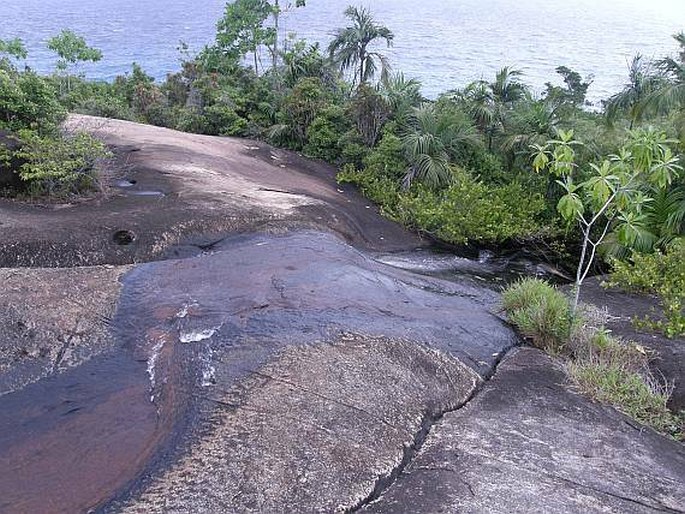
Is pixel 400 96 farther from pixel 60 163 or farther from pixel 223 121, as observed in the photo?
pixel 60 163

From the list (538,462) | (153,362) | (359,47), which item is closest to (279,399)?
(153,362)

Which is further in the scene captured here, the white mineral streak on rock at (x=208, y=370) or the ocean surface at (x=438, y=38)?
the ocean surface at (x=438, y=38)

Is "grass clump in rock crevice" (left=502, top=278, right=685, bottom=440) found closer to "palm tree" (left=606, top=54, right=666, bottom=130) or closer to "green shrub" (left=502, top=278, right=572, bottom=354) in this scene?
"green shrub" (left=502, top=278, right=572, bottom=354)

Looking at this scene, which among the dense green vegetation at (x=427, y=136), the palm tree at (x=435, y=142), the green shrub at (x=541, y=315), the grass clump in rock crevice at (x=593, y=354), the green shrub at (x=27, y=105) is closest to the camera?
the grass clump in rock crevice at (x=593, y=354)

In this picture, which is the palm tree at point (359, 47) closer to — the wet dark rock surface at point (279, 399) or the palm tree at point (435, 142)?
the palm tree at point (435, 142)

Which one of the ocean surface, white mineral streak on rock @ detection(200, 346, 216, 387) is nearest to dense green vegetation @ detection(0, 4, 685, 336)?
white mineral streak on rock @ detection(200, 346, 216, 387)

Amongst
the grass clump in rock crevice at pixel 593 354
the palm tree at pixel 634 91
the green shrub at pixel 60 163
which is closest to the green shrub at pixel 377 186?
the green shrub at pixel 60 163
